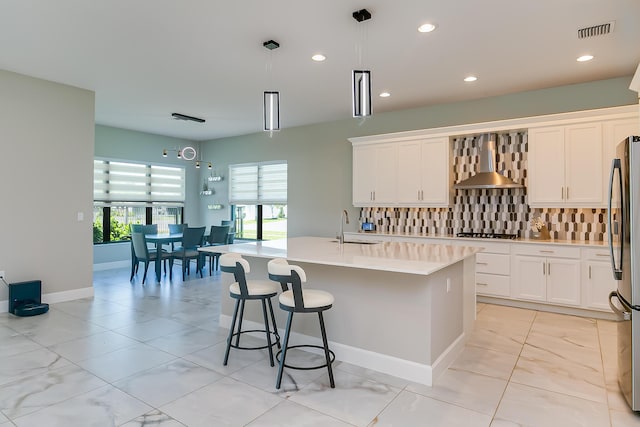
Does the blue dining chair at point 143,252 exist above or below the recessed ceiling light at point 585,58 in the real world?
below

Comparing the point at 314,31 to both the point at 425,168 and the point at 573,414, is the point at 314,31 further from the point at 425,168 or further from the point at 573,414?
the point at 573,414

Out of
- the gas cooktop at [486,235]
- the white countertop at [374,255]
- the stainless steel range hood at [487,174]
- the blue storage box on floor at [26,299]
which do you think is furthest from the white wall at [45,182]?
the gas cooktop at [486,235]

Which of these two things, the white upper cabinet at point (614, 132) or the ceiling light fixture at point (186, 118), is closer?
the white upper cabinet at point (614, 132)

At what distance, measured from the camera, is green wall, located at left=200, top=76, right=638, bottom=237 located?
499 centimetres

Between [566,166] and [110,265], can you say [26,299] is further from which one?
[566,166]

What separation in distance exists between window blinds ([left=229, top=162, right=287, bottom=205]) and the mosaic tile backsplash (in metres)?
3.17

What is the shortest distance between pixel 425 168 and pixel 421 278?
3.26 metres

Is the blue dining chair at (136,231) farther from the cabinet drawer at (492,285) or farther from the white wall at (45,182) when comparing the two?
the cabinet drawer at (492,285)

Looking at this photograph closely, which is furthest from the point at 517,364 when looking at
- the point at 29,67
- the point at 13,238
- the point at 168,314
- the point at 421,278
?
the point at 29,67

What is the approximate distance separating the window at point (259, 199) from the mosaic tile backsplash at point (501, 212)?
10.3 ft

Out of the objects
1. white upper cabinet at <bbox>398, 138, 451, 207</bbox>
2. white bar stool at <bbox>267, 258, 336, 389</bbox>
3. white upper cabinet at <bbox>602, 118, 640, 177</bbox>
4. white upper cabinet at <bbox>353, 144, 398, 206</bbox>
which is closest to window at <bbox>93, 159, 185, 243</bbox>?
white upper cabinet at <bbox>353, 144, 398, 206</bbox>

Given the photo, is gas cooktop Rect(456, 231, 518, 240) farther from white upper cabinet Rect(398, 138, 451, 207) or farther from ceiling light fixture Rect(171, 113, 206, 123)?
ceiling light fixture Rect(171, 113, 206, 123)

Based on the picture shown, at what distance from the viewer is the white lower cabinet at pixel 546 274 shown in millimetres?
4535

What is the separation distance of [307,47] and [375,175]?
2.81m
